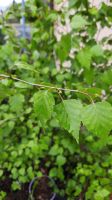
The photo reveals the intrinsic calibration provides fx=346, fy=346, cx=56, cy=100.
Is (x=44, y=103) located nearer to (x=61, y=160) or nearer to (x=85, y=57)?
(x=85, y=57)

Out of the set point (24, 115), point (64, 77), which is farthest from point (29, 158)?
point (64, 77)

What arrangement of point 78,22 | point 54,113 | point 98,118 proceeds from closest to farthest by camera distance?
1. point 98,118
2. point 54,113
3. point 78,22

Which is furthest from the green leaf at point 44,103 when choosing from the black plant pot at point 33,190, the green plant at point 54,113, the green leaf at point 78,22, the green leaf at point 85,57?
the black plant pot at point 33,190

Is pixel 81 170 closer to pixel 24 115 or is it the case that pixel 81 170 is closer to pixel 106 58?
pixel 24 115

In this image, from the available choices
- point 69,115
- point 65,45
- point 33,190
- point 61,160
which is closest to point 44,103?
point 69,115

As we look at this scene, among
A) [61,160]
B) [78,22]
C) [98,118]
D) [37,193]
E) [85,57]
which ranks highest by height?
[78,22]

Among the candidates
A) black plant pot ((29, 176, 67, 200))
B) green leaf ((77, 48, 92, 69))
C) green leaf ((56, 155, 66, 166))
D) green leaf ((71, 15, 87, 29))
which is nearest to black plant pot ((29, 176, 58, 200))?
black plant pot ((29, 176, 67, 200))

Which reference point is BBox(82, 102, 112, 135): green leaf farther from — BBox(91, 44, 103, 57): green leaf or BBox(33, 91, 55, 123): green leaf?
BBox(91, 44, 103, 57): green leaf
